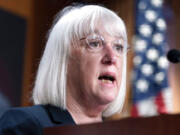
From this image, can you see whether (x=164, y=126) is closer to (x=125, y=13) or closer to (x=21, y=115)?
(x=21, y=115)

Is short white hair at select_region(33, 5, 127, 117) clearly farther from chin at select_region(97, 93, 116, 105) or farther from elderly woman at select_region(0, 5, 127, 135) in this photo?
chin at select_region(97, 93, 116, 105)

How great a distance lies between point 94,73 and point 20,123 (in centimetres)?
26

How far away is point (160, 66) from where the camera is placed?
12.1 feet

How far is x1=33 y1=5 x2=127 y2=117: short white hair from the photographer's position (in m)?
1.21

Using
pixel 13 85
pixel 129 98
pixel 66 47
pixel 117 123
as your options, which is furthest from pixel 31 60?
pixel 117 123

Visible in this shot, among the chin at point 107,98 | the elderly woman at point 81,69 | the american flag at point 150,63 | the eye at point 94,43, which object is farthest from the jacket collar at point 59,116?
the american flag at point 150,63

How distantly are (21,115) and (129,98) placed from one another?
2757 millimetres

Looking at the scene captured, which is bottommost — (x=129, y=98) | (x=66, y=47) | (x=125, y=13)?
(x=129, y=98)

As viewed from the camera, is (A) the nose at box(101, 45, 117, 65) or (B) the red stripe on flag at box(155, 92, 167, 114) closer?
(A) the nose at box(101, 45, 117, 65)

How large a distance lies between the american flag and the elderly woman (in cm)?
239

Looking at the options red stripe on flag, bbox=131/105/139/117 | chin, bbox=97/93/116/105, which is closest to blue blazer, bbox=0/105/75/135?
chin, bbox=97/93/116/105

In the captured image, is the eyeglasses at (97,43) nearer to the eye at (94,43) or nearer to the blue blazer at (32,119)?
the eye at (94,43)

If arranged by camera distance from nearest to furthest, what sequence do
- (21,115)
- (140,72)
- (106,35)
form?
1. (21,115)
2. (106,35)
3. (140,72)

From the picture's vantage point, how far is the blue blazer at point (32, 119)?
105cm
